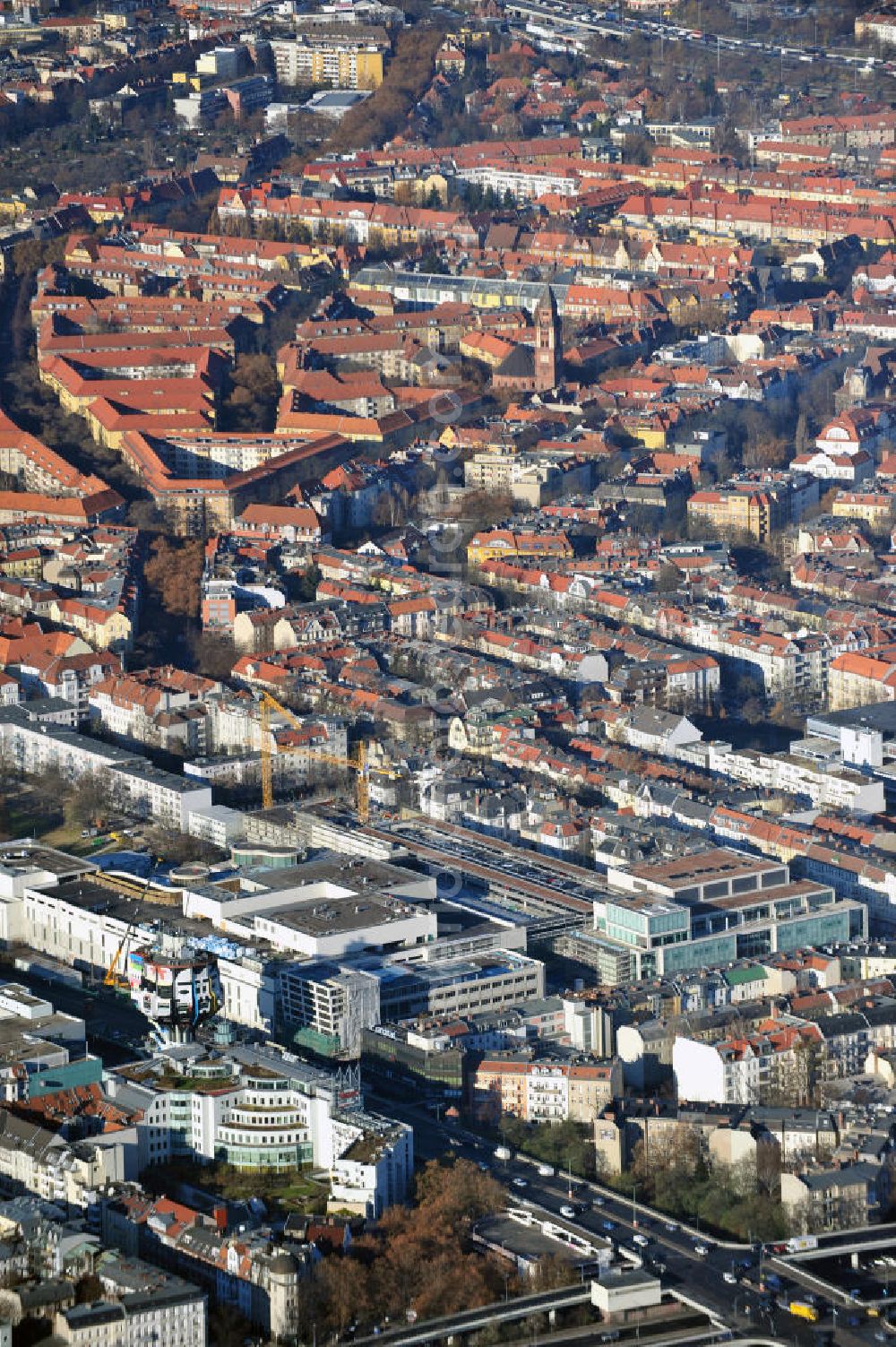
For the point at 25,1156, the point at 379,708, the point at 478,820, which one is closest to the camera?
the point at 25,1156

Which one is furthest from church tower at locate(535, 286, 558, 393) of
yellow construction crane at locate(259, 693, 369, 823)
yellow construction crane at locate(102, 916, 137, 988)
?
yellow construction crane at locate(102, 916, 137, 988)

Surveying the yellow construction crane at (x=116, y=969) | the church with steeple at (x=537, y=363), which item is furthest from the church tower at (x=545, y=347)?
the yellow construction crane at (x=116, y=969)

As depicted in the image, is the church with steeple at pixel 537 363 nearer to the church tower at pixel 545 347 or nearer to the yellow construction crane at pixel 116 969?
the church tower at pixel 545 347

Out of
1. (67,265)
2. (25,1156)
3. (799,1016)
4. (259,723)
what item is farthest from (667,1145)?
(67,265)

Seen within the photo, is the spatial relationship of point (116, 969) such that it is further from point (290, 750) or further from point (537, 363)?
point (537, 363)

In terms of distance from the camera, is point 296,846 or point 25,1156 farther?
point 296,846

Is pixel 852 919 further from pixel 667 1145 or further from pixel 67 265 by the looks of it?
pixel 67 265
